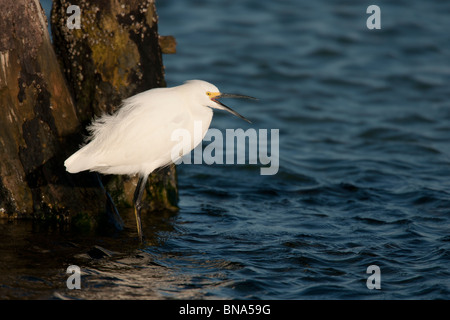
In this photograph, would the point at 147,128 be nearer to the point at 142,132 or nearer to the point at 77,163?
the point at 142,132

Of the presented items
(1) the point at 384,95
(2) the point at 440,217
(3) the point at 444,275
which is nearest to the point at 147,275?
(3) the point at 444,275

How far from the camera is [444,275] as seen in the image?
5.34 m

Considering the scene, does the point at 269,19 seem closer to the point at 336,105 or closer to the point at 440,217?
the point at 336,105

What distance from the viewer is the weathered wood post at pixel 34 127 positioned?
17.5 feet

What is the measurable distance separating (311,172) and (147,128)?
350 cm

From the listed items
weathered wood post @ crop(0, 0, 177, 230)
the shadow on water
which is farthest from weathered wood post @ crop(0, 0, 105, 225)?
the shadow on water

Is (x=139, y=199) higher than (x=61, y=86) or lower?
lower

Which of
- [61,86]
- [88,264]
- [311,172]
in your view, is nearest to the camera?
[88,264]

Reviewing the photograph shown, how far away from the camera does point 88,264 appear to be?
206 inches

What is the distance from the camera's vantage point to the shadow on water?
474 cm

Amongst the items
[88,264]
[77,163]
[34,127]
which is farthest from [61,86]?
[88,264]

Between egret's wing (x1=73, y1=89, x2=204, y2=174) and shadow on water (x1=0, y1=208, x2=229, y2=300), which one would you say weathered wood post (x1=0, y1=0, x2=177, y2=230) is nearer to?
shadow on water (x1=0, y1=208, x2=229, y2=300)

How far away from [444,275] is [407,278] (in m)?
0.34

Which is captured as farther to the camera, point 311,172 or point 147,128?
point 311,172
